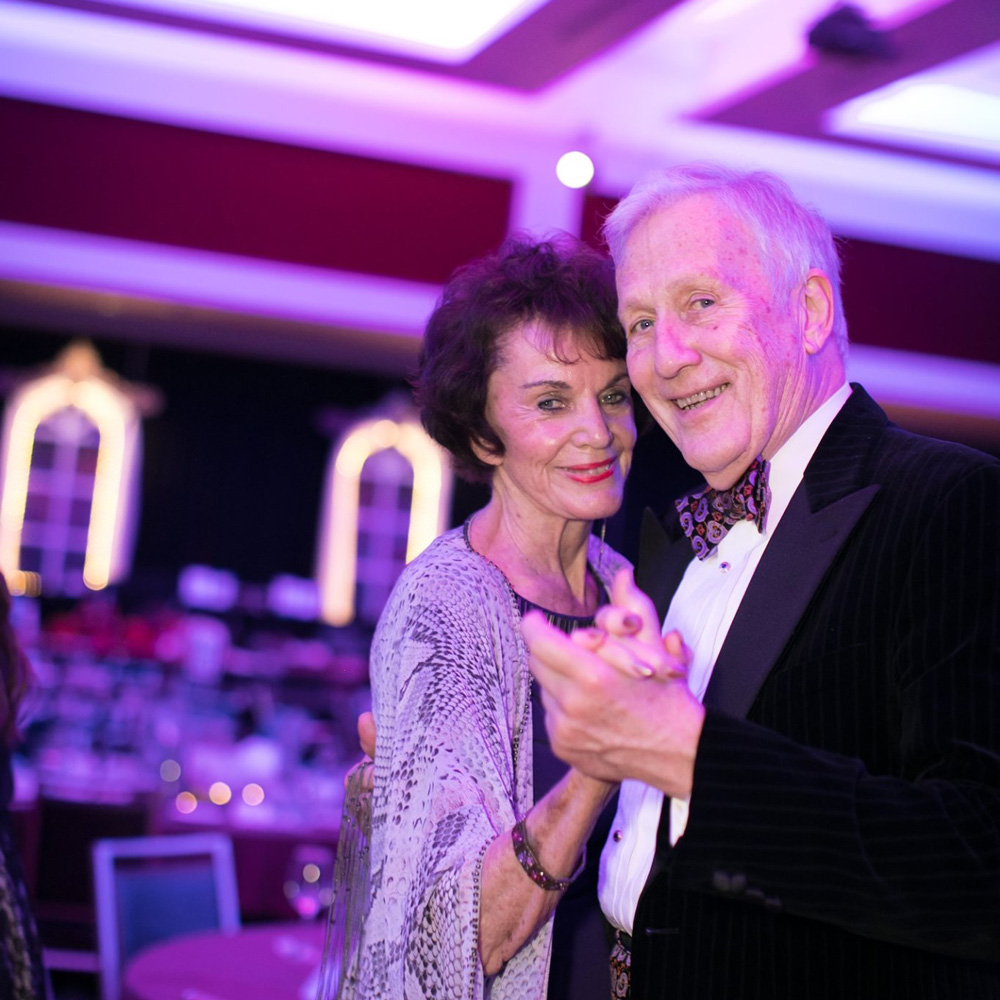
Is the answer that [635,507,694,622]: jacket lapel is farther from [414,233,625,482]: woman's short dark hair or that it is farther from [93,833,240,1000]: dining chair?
[93,833,240,1000]: dining chair

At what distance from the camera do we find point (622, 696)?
1.04 metres

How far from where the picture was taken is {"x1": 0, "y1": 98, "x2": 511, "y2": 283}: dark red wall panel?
4949 millimetres

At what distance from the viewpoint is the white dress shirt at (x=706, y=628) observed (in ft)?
4.73

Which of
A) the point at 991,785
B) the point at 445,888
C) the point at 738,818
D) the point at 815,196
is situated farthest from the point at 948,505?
the point at 815,196

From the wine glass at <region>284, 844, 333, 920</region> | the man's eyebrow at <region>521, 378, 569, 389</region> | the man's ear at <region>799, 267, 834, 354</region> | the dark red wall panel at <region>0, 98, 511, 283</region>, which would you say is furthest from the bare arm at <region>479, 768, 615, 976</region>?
the dark red wall panel at <region>0, 98, 511, 283</region>

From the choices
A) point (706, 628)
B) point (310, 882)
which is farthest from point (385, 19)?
point (706, 628)

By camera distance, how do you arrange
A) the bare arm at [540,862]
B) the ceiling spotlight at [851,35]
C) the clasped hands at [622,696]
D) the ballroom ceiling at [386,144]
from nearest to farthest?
the clasped hands at [622,696] → the bare arm at [540,862] → the ceiling spotlight at [851,35] → the ballroom ceiling at [386,144]

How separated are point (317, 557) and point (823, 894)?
34.5 ft

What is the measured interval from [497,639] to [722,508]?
357mm

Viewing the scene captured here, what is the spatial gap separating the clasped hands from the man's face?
471mm

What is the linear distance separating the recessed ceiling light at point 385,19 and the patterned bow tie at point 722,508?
252cm

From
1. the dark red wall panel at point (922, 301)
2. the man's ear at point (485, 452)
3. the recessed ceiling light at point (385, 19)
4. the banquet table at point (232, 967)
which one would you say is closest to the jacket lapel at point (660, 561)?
the man's ear at point (485, 452)

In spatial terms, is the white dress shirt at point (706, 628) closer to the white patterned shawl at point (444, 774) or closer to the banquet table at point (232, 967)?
the white patterned shawl at point (444, 774)

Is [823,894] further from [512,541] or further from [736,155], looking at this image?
[736,155]
